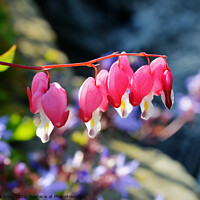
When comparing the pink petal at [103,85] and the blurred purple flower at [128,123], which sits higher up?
the blurred purple flower at [128,123]

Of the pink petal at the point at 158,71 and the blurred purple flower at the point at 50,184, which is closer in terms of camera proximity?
the pink petal at the point at 158,71

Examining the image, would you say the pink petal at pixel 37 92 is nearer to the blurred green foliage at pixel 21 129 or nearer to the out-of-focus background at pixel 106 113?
the out-of-focus background at pixel 106 113

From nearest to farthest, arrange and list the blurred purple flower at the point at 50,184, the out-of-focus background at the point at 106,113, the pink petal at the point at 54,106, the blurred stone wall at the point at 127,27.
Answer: the pink petal at the point at 54,106 < the blurred purple flower at the point at 50,184 < the out-of-focus background at the point at 106,113 < the blurred stone wall at the point at 127,27

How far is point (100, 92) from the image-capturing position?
0.56 m

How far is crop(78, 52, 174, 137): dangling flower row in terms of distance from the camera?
54cm

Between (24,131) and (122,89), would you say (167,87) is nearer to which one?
(122,89)

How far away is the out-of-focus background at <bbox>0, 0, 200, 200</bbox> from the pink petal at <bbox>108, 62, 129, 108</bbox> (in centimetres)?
46

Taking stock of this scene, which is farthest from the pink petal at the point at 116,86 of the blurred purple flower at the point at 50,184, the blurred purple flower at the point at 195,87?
the blurred purple flower at the point at 195,87

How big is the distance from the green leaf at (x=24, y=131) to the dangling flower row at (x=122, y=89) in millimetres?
680

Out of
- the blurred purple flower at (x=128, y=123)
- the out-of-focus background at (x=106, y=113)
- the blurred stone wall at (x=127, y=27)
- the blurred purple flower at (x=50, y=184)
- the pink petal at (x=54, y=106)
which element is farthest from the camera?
the blurred stone wall at (x=127, y=27)

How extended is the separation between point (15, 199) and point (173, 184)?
1.14 meters

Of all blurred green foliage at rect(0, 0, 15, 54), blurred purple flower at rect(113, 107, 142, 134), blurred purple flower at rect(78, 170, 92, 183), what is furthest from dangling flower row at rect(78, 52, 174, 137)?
blurred green foliage at rect(0, 0, 15, 54)

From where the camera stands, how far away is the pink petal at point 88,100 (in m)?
0.54

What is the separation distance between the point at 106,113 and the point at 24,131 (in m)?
0.40
